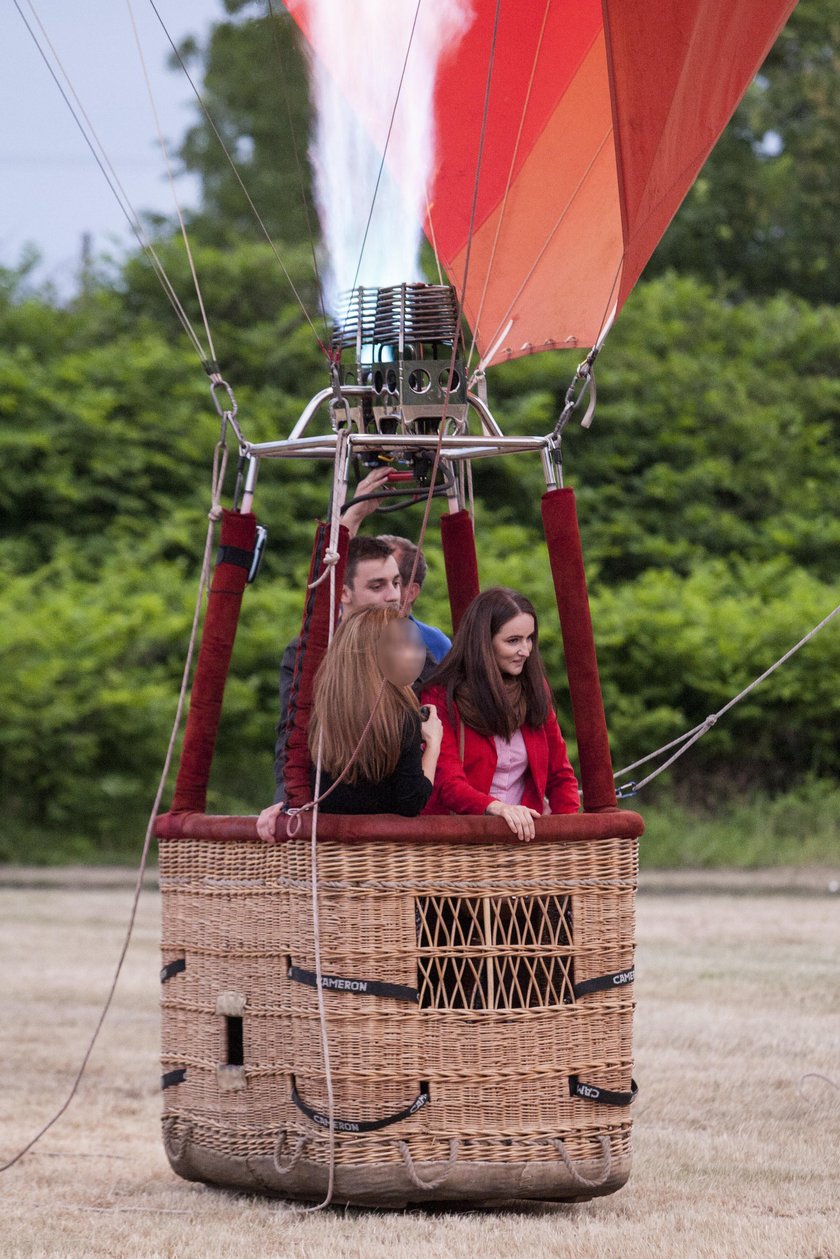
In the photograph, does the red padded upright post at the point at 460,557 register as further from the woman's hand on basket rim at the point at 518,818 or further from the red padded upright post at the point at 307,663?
the woman's hand on basket rim at the point at 518,818

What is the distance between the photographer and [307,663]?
3537 mm

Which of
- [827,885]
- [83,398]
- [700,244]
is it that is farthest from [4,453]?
[700,244]

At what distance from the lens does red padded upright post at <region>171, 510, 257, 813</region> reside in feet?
12.4

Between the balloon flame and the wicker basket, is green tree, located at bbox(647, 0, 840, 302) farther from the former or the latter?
the wicker basket

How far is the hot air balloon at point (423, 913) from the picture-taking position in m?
3.34

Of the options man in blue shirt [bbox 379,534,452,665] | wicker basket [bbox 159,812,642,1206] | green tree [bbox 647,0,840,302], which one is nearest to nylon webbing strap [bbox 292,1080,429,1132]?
wicker basket [bbox 159,812,642,1206]

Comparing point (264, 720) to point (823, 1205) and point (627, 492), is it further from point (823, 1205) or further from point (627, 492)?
point (823, 1205)

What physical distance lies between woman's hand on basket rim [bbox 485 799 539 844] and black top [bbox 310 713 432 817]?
14cm

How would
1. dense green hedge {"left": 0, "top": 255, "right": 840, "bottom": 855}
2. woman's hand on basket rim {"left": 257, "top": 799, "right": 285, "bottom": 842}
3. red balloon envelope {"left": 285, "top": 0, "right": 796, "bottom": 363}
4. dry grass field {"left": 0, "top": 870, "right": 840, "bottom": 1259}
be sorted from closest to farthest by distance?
dry grass field {"left": 0, "top": 870, "right": 840, "bottom": 1259}, woman's hand on basket rim {"left": 257, "top": 799, "right": 285, "bottom": 842}, red balloon envelope {"left": 285, "top": 0, "right": 796, "bottom": 363}, dense green hedge {"left": 0, "top": 255, "right": 840, "bottom": 855}

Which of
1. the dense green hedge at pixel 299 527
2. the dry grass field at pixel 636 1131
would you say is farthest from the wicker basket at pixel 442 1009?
the dense green hedge at pixel 299 527

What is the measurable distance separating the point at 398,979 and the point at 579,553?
968 millimetres

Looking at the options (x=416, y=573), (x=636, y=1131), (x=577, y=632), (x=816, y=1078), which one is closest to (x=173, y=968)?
(x=416, y=573)

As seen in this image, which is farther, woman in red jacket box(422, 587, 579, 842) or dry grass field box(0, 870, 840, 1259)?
woman in red jacket box(422, 587, 579, 842)

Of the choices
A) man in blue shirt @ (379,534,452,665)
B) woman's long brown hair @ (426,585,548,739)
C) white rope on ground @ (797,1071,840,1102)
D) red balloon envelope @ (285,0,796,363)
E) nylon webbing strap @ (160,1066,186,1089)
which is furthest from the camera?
white rope on ground @ (797,1071,840,1102)
